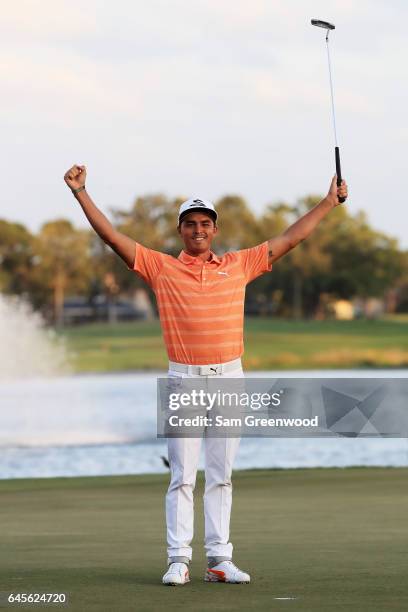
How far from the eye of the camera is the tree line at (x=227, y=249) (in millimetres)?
127875

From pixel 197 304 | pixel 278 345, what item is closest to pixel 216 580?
pixel 197 304

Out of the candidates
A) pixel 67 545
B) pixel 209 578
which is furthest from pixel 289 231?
pixel 67 545

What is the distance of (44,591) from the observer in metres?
8.20

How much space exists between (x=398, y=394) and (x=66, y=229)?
7480cm

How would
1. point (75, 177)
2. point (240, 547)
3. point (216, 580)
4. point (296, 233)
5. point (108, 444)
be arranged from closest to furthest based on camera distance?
point (216, 580)
point (75, 177)
point (296, 233)
point (240, 547)
point (108, 444)

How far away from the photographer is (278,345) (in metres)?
119

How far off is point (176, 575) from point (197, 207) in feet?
6.68

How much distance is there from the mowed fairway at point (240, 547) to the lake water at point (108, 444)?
31.8 ft

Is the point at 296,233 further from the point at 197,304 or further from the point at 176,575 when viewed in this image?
the point at 176,575

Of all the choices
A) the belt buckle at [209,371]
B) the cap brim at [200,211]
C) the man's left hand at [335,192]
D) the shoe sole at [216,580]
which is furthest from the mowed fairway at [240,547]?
the man's left hand at [335,192]

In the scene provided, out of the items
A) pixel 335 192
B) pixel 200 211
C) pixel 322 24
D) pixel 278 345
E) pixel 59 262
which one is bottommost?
pixel 200 211

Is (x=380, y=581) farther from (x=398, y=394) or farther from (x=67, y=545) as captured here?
(x=398, y=394)

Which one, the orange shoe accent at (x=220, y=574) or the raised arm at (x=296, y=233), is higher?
the raised arm at (x=296, y=233)

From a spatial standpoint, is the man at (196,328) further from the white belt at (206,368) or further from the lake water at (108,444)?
the lake water at (108,444)
